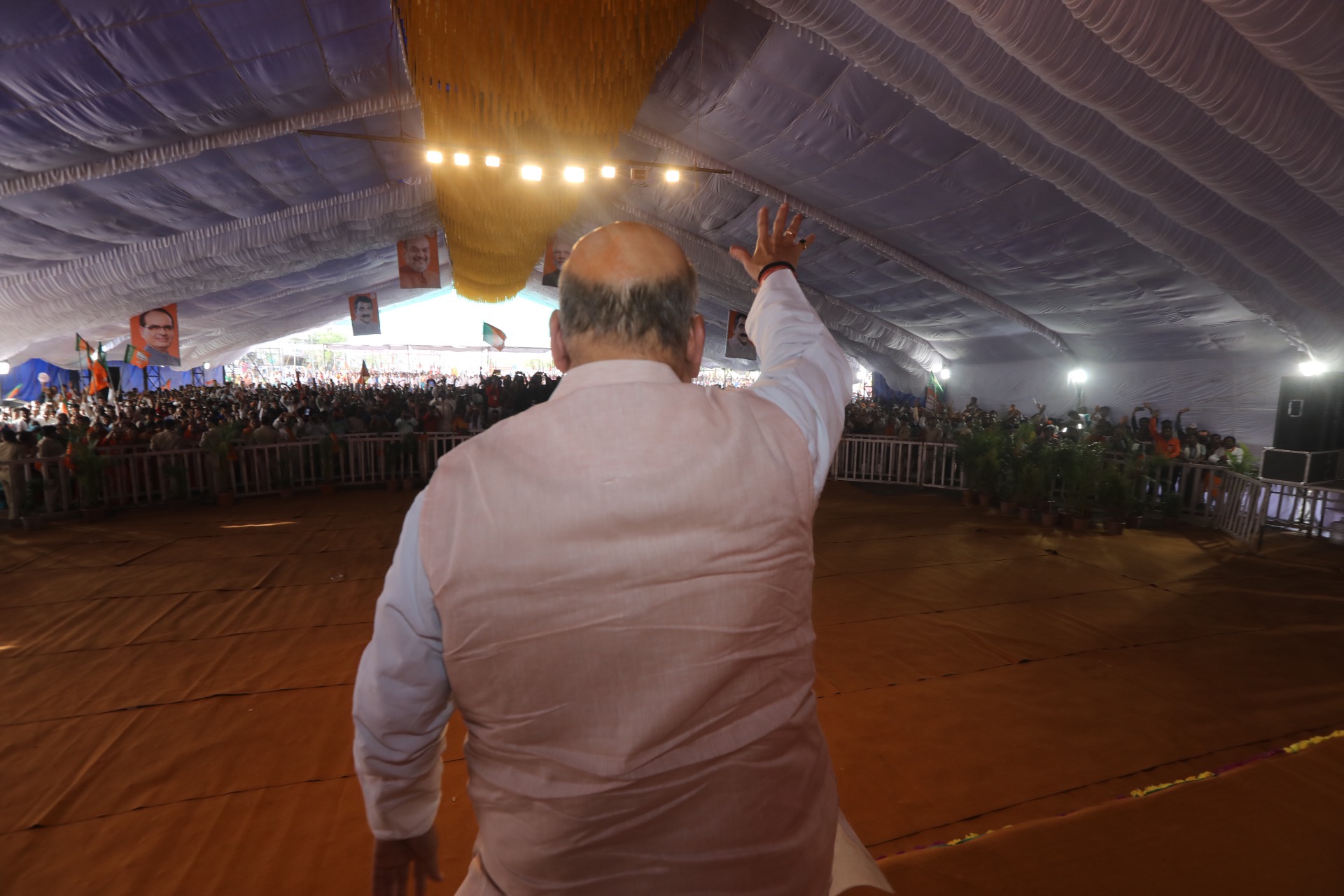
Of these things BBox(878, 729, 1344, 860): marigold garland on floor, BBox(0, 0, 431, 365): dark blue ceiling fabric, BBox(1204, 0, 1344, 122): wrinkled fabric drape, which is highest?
BBox(0, 0, 431, 365): dark blue ceiling fabric

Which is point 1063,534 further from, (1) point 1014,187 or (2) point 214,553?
(2) point 214,553

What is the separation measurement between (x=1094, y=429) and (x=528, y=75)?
13.6 meters

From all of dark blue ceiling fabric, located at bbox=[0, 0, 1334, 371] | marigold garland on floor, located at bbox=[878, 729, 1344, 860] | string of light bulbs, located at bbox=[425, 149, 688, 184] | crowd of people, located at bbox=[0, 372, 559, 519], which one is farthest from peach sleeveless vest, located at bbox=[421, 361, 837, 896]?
string of light bulbs, located at bbox=[425, 149, 688, 184]

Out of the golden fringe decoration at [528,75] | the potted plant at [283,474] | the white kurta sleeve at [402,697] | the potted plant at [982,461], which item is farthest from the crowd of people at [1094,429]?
the white kurta sleeve at [402,697]

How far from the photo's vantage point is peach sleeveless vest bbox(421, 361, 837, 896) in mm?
964

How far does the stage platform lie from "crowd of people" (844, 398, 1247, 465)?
11.1 ft

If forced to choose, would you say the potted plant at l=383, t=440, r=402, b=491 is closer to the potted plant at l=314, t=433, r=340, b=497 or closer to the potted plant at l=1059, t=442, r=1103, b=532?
the potted plant at l=314, t=433, r=340, b=497

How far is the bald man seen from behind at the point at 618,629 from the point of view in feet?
3.18

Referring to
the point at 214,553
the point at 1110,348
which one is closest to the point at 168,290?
the point at 214,553

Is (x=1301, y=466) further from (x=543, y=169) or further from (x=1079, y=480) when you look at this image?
(x=543, y=169)

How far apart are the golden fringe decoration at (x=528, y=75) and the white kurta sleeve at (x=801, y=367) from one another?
592 centimetres

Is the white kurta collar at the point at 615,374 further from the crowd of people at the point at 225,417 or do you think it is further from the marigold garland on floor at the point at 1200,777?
the crowd of people at the point at 225,417

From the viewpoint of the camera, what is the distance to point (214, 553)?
721cm

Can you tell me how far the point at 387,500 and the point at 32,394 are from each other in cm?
2097
